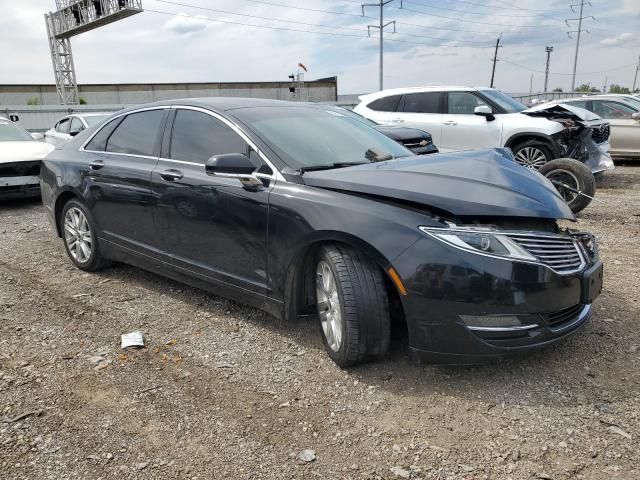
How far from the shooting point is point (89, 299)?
14.5ft

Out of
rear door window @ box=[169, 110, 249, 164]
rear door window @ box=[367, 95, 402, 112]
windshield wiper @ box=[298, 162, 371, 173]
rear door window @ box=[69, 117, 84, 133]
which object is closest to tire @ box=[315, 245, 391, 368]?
windshield wiper @ box=[298, 162, 371, 173]

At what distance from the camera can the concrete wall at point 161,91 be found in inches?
1576

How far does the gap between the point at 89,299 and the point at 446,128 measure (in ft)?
23.1

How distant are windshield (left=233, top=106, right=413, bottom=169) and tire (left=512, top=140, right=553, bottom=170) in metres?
5.33

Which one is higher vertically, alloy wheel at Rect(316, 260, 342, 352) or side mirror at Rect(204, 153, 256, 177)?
side mirror at Rect(204, 153, 256, 177)

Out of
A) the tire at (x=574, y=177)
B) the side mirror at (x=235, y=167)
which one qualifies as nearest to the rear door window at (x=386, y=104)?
the tire at (x=574, y=177)

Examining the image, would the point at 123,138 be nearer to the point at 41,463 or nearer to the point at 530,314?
the point at 41,463

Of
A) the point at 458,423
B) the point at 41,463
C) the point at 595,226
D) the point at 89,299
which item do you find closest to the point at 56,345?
the point at 89,299

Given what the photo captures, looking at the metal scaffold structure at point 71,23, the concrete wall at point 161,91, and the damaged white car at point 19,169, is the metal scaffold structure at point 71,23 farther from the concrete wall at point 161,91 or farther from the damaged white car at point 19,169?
the damaged white car at point 19,169

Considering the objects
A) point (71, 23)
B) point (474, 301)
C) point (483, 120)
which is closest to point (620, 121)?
point (483, 120)

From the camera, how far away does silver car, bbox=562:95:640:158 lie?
11328 millimetres

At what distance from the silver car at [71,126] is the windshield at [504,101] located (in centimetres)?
785

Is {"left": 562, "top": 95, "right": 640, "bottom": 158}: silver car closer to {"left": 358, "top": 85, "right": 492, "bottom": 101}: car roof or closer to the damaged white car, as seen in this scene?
{"left": 358, "top": 85, "right": 492, "bottom": 101}: car roof

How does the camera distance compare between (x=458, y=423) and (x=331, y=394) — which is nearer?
(x=458, y=423)
